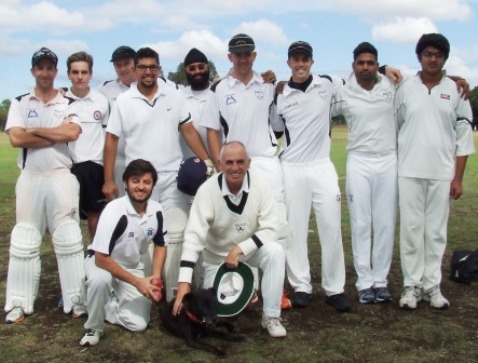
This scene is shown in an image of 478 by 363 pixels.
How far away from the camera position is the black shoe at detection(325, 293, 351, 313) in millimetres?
5173

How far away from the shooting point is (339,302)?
17.2ft

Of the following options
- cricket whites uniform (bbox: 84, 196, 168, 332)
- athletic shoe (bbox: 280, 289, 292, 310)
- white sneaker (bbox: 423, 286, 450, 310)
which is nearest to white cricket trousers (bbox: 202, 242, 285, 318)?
athletic shoe (bbox: 280, 289, 292, 310)

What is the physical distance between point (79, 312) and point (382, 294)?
2.63m

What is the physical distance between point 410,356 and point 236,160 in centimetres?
188

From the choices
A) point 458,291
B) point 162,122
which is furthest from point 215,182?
point 458,291

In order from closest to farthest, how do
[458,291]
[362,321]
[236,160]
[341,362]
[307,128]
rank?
1. [341,362]
2. [236,160]
3. [362,321]
4. [307,128]
5. [458,291]

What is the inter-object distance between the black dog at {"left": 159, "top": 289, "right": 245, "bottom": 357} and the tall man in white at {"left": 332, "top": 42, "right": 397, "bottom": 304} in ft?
4.95

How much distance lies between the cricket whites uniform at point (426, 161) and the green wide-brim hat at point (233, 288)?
4.91 ft

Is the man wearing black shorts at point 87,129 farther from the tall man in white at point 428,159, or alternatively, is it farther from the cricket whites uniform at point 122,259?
the tall man in white at point 428,159

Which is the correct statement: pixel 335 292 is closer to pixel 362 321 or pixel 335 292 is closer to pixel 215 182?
pixel 362 321

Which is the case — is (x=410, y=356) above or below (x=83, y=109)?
below

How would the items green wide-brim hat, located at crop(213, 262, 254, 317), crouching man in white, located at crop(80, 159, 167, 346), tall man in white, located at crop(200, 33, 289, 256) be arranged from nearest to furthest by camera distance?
crouching man in white, located at crop(80, 159, 167, 346) < green wide-brim hat, located at crop(213, 262, 254, 317) < tall man in white, located at crop(200, 33, 289, 256)

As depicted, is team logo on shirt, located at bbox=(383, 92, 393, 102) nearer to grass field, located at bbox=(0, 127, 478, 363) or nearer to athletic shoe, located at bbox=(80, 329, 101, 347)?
grass field, located at bbox=(0, 127, 478, 363)

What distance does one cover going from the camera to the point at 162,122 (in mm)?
5250
